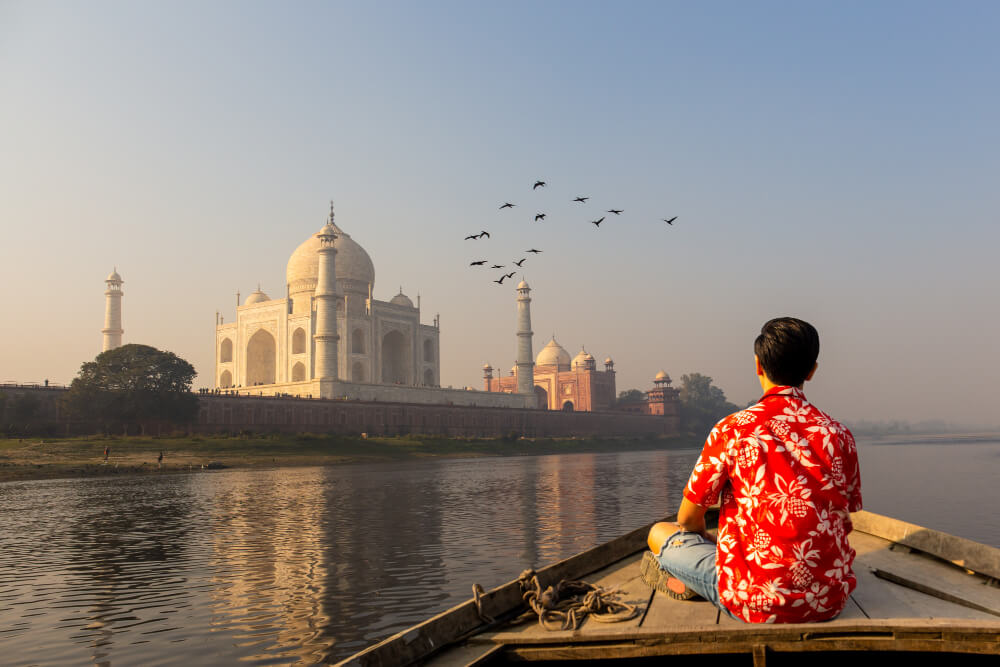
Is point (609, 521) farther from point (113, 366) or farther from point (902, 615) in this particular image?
point (113, 366)

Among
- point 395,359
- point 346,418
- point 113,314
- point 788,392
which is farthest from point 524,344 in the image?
point 788,392

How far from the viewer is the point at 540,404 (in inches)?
3851

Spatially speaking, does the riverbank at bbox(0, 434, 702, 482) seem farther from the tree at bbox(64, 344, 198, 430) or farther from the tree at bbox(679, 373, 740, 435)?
the tree at bbox(679, 373, 740, 435)

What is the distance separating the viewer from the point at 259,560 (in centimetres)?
1203

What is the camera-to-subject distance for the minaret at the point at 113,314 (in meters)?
64.5

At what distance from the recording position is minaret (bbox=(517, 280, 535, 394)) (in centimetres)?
8031

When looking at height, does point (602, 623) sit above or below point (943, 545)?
below

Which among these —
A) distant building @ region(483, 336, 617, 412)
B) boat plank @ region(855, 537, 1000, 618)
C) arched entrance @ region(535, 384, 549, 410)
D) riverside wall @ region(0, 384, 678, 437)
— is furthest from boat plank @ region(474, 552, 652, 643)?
arched entrance @ region(535, 384, 549, 410)

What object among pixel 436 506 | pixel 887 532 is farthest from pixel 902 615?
pixel 436 506

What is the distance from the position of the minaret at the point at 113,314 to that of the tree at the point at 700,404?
63138mm

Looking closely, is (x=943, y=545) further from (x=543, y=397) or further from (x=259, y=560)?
(x=543, y=397)

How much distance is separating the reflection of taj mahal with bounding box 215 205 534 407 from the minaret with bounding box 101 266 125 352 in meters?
10.9

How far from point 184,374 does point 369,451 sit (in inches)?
488

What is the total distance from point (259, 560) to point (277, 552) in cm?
76
